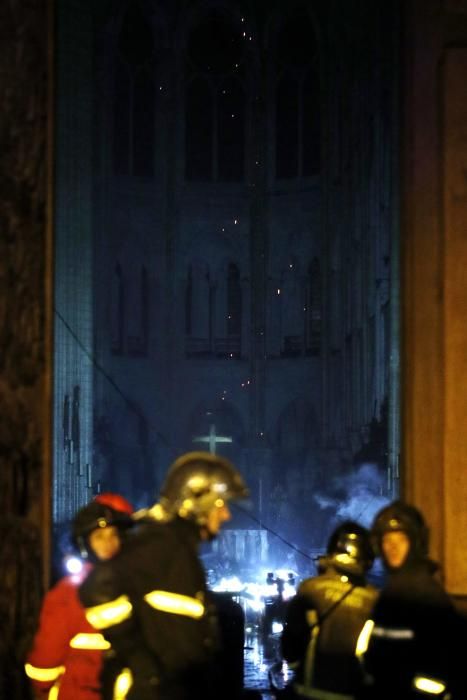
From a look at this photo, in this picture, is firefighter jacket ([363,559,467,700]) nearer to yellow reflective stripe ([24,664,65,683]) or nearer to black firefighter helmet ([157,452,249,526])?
black firefighter helmet ([157,452,249,526])

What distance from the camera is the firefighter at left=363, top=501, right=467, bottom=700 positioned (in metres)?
4.65

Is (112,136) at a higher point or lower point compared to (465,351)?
higher

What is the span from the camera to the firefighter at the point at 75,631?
484cm

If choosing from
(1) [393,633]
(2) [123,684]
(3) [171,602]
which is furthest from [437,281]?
(2) [123,684]

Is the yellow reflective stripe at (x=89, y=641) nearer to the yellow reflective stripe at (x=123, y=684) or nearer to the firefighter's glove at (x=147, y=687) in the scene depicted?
the yellow reflective stripe at (x=123, y=684)

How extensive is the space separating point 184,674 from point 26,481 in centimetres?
262

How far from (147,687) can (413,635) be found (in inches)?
43.3

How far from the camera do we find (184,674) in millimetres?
4293

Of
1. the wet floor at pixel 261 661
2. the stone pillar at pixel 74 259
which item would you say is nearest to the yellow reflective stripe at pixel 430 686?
the wet floor at pixel 261 661

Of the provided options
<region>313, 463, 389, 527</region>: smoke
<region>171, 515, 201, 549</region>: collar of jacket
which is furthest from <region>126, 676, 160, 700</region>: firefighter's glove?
<region>313, 463, 389, 527</region>: smoke

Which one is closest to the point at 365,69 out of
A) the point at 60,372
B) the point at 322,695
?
the point at 60,372

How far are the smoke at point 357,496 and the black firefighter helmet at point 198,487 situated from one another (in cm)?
2036

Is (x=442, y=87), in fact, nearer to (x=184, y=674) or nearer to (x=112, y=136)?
(x=184, y=674)

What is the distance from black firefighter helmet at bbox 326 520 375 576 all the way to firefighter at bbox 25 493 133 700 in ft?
3.70
